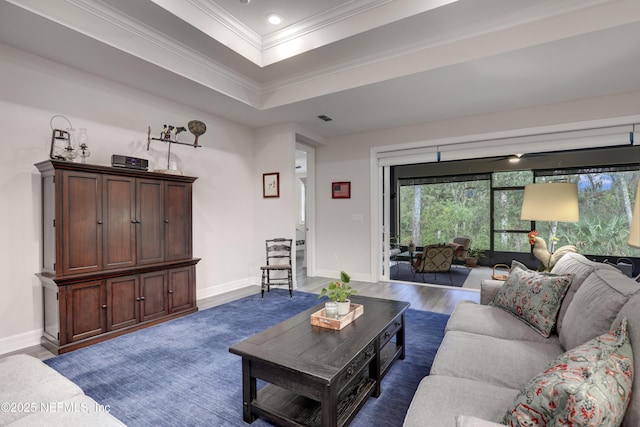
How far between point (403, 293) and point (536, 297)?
2691 mm

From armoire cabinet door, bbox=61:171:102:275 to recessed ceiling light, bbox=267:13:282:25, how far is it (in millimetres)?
2314

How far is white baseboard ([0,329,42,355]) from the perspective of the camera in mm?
2785

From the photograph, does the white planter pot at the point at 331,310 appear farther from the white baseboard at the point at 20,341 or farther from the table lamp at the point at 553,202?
the white baseboard at the point at 20,341

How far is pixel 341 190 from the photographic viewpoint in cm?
572

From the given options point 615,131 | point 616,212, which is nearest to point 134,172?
point 615,131

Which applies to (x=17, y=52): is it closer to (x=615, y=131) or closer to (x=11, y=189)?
(x=11, y=189)

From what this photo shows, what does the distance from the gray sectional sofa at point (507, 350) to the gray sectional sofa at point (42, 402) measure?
119 centimetres

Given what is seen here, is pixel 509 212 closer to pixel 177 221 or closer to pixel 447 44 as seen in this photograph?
pixel 447 44

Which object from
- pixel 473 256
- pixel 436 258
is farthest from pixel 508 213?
pixel 436 258

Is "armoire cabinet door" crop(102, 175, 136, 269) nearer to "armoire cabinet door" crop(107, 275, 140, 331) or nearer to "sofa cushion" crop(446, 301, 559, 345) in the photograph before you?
"armoire cabinet door" crop(107, 275, 140, 331)

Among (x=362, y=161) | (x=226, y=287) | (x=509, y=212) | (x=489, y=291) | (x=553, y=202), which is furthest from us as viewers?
(x=509, y=212)

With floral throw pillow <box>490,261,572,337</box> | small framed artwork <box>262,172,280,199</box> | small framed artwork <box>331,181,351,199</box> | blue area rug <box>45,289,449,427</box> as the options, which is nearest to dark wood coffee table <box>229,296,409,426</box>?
blue area rug <box>45,289,449,427</box>

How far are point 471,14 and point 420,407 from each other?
3.18m

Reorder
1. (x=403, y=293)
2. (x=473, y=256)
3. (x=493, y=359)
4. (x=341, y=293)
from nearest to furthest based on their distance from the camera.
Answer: (x=493, y=359), (x=341, y=293), (x=403, y=293), (x=473, y=256)
